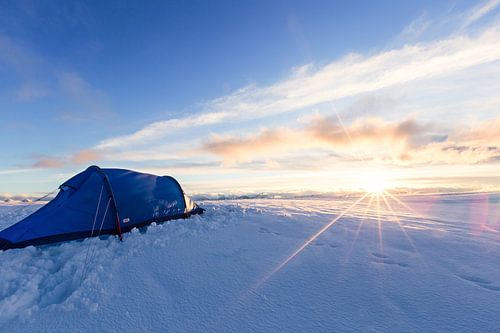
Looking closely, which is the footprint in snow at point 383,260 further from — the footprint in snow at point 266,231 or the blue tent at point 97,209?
the blue tent at point 97,209

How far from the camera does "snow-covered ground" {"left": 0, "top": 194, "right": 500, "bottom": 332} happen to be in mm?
3227

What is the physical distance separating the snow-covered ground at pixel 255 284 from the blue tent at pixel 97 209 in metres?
0.53

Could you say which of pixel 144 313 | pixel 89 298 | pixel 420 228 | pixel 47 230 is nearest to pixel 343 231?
pixel 420 228

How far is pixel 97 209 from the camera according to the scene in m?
6.77

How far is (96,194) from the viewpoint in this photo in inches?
273

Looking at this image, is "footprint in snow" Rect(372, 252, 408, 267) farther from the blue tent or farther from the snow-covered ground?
the blue tent

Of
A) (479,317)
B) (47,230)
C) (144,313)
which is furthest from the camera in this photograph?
(47,230)

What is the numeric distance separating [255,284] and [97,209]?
4.90m

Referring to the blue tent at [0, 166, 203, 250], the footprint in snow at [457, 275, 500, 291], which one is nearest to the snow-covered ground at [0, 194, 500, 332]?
the footprint in snow at [457, 275, 500, 291]

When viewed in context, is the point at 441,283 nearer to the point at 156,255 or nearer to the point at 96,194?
the point at 156,255

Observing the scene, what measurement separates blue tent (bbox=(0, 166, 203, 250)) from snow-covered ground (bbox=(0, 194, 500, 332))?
53cm

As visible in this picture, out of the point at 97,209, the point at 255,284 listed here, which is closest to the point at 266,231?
the point at 255,284

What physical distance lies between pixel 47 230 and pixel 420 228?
929cm

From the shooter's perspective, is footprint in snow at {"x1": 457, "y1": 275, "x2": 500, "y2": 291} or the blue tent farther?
the blue tent
